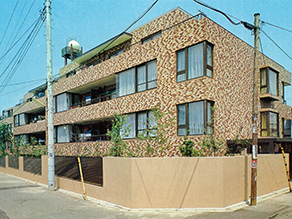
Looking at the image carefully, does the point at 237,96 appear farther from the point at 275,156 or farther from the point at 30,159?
the point at 30,159

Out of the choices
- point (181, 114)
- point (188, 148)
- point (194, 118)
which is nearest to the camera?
point (188, 148)

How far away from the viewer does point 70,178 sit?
14.0 m

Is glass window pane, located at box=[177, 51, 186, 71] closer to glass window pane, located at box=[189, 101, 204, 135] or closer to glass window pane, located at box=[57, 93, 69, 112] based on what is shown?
glass window pane, located at box=[189, 101, 204, 135]

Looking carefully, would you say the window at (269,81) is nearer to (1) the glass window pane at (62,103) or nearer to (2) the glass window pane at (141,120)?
(2) the glass window pane at (141,120)

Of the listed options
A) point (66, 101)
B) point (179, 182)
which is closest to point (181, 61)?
point (179, 182)

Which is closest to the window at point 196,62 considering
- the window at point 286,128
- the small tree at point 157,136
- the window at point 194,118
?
the window at point 194,118

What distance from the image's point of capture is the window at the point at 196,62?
12805 millimetres

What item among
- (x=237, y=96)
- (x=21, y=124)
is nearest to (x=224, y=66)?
(x=237, y=96)

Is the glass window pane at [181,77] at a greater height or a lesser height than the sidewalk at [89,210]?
greater

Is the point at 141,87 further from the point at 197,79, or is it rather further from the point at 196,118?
the point at 196,118

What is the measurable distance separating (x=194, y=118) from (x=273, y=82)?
789 centimetres

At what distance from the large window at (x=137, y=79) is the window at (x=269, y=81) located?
23.7 feet

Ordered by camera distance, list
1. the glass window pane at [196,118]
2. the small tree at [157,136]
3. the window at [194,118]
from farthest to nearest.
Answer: the glass window pane at [196,118] < the window at [194,118] < the small tree at [157,136]

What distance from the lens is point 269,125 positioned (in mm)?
16578
